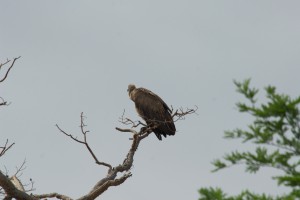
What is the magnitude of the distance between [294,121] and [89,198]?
10.5 ft

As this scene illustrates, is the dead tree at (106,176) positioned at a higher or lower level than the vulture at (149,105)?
lower

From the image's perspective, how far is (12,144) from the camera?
305 inches

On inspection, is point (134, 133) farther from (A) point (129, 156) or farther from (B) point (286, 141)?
(B) point (286, 141)

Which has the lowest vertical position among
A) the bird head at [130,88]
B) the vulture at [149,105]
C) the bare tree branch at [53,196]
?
the bare tree branch at [53,196]

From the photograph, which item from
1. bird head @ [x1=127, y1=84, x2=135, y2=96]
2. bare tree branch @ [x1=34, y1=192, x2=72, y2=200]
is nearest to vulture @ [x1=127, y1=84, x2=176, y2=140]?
bird head @ [x1=127, y1=84, x2=135, y2=96]

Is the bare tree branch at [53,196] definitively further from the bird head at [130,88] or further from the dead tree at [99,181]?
the bird head at [130,88]

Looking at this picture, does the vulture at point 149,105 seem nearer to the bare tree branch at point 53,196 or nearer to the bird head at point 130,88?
the bird head at point 130,88

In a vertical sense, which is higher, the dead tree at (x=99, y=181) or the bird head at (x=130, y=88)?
the bird head at (x=130, y=88)

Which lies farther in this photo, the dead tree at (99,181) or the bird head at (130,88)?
the bird head at (130,88)

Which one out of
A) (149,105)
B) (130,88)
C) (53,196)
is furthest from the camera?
(130,88)

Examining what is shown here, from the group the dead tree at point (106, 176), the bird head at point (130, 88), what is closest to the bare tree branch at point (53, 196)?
the dead tree at point (106, 176)

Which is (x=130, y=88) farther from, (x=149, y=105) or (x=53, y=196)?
(x=53, y=196)

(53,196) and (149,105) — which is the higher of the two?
(149,105)

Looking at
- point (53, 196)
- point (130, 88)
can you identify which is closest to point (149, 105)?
point (130, 88)
